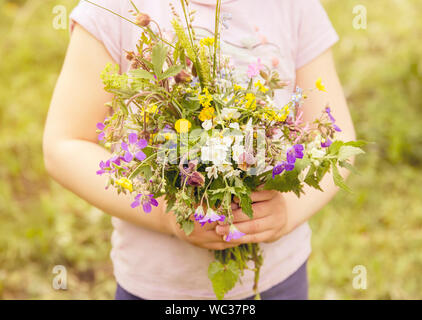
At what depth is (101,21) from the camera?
893 millimetres

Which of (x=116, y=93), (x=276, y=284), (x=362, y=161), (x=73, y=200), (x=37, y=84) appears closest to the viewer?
(x=116, y=93)

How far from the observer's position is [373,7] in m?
3.91

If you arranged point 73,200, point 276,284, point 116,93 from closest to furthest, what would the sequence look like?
point 116,93
point 276,284
point 73,200

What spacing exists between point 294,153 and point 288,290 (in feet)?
1.81

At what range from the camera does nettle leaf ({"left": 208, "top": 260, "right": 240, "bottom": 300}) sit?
84cm

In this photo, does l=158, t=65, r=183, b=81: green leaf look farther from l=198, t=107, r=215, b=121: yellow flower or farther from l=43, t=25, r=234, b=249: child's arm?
l=43, t=25, r=234, b=249: child's arm

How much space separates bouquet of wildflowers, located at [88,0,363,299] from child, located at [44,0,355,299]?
0.15m

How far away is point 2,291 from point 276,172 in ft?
5.76

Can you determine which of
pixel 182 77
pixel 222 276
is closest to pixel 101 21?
pixel 182 77

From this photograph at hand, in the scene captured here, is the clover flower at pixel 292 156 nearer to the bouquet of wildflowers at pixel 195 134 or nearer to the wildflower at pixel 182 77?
the bouquet of wildflowers at pixel 195 134

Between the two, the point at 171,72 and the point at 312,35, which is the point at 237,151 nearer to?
the point at 171,72

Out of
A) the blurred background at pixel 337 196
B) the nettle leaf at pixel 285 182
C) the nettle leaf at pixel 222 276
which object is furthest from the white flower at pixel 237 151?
the blurred background at pixel 337 196
